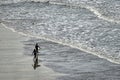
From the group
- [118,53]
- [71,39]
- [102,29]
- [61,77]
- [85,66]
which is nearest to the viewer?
[61,77]

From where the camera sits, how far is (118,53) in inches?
704

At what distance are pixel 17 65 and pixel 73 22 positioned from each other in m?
11.0

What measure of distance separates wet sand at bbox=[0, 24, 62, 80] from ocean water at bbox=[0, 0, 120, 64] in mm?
2731

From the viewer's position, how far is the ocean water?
20.1 m

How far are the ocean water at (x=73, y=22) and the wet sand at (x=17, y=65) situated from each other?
2.73 metres

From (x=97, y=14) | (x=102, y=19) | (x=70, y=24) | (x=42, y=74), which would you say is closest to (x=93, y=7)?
(x=97, y=14)

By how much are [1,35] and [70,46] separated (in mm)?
4329

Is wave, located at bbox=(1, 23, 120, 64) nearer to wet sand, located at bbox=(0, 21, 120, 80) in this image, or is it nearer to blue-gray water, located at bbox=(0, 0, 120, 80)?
blue-gray water, located at bbox=(0, 0, 120, 80)

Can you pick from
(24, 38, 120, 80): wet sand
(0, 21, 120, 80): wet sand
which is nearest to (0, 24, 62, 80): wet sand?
(0, 21, 120, 80): wet sand

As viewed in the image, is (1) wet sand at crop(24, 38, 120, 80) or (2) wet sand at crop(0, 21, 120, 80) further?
(1) wet sand at crop(24, 38, 120, 80)

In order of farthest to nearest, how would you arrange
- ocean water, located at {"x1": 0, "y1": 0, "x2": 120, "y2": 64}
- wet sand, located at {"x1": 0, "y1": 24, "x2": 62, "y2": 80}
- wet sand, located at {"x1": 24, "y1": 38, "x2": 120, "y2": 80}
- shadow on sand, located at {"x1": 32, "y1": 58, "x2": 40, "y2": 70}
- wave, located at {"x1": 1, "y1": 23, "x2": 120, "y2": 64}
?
ocean water, located at {"x1": 0, "y1": 0, "x2": 120, "y2": 64}
wave, located at {"x1": 1, "y1": 23, "x2": 120, "y2": 64}
shadow on sand, located at {"x1": 32, "y1": 58, "x2": 40, "y2": 70}
wet sand, located at {"x1": 24, "y1": 38, "x2": 120, "y2": 80}
wet sand, located at {"x1": 0, "y1": 24, "x2": 62, "y2": 80}

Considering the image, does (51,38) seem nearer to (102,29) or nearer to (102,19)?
(102,29)

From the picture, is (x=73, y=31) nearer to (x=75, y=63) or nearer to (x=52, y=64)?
(x=75, y=63)

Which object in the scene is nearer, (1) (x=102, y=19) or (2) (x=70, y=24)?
Result: (2) (x=70, y=24)
